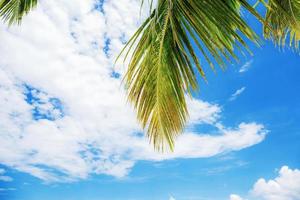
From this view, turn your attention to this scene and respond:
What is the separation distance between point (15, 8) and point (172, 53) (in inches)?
69.6

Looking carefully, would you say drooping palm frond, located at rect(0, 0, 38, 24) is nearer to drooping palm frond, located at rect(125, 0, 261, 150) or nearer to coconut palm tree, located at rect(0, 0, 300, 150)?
coconut palm tree, located at rect(0, 0, 300, 150)

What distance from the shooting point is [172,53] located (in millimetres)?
3443

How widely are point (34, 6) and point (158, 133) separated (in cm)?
200

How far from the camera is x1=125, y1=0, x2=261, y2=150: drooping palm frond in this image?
270 cm

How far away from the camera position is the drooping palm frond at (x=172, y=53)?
2.70 meters

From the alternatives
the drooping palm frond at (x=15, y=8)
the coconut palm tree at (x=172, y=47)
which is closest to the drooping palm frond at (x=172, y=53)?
the coconut palm tree at (x=172, y=47)

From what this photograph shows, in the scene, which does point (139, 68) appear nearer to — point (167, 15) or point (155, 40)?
point (155, 40)

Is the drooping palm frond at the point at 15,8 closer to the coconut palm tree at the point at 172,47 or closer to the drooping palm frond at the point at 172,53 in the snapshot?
the coconut palm tree at the point at 172,47

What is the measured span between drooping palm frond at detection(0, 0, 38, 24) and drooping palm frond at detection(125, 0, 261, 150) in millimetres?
1286

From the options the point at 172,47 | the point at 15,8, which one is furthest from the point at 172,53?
the point at 15,8

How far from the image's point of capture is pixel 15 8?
391 cm

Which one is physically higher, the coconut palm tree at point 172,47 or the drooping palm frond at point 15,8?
the drooping palm frond at point 15,8

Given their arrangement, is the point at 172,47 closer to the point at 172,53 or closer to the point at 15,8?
the point at 172,53

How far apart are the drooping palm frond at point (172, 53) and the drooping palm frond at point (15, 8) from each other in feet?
4.22
